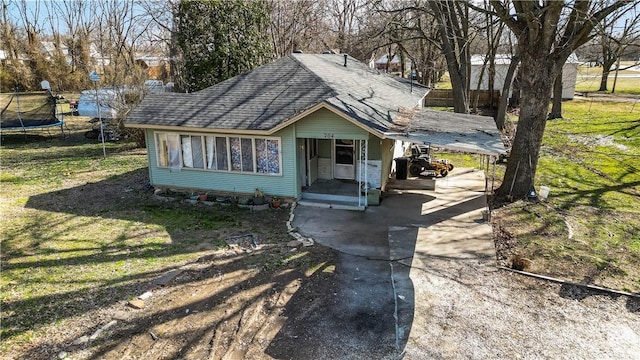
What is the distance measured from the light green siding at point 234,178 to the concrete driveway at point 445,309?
2.63 meters

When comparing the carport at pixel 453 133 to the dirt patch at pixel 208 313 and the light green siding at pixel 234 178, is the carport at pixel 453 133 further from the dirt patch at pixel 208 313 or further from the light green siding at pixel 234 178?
the dirt patch at pixel 208 313

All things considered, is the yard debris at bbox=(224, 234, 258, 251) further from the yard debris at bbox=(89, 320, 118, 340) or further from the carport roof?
the carport roof

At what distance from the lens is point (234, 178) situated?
14.3m

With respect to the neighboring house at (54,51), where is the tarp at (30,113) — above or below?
below

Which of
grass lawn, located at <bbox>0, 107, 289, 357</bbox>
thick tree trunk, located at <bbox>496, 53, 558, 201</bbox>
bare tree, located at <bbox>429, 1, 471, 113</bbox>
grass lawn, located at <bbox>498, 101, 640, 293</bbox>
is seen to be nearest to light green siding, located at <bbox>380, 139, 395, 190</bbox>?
grass lawn, located at <bbox>0, 107, 289, 357</bbox>

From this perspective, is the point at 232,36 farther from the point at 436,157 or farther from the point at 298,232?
the point at 298,232

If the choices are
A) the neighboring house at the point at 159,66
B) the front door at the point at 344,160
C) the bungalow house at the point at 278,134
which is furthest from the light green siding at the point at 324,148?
the neighboring house at the point at 159,66

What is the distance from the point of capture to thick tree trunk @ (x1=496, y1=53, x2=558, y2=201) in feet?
41.2

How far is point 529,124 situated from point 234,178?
946 centimetres

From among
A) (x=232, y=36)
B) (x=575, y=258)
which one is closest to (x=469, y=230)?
(x=575, y=258)

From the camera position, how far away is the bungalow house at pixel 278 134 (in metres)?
13.1

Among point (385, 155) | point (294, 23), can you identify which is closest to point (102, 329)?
point (385, 155)

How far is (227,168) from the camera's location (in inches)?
566

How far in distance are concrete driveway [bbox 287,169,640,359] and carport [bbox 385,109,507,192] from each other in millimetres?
2175
